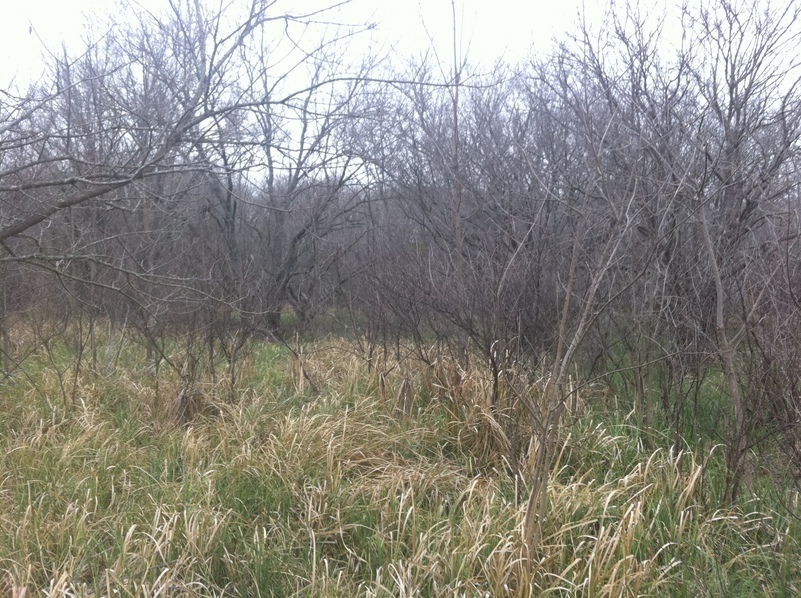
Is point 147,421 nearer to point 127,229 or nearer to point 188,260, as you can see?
point 188,260

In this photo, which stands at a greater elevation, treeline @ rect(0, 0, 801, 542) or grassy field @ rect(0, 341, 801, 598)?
treeline @ rect(0, 0, 801, 542)

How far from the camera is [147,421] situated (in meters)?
5.40

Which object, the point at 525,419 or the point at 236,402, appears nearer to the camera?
the point at 525,419

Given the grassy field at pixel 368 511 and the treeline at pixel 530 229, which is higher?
the treeline at pixel 530 229

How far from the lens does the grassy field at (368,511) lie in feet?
9.20

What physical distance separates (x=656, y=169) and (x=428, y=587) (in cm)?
331

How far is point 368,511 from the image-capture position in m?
3.50

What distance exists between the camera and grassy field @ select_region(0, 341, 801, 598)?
9.20ft

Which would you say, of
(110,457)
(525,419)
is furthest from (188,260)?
(525,419)

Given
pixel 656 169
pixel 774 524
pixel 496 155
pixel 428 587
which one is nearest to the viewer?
pixel 428 587

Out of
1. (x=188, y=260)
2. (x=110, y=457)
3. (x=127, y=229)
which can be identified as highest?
(x=127, y=229)

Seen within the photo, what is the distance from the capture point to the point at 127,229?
24.3ft

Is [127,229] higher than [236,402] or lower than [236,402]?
higher

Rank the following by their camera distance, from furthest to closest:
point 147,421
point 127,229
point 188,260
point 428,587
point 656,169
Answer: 1. point 127,229
2. point 188,260
3. point 147,421
4. point 656,169
5. point 428,587
